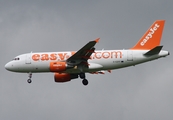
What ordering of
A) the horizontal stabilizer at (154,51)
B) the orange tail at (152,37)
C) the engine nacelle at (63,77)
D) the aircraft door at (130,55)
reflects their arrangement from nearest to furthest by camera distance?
the horizontal stabilizer at (154,51) → the aircraft door at (130,55) → the orange tail at (152,37) → the engine nacelle at (63,77)

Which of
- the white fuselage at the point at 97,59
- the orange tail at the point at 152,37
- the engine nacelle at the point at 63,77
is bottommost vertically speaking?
the engine nacelle at the point at 63,77

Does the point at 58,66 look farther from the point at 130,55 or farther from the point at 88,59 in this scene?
the point at 130,55

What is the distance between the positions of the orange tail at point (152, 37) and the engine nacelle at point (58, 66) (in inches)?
357

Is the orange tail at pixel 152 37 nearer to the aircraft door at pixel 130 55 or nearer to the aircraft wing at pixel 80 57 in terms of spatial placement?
the aircraft door at pixel 130 55

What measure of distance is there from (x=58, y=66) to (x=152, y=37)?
481 inches

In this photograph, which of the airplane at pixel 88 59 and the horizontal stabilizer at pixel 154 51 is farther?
the airplane at pixel 88 59

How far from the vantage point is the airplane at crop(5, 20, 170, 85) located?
59344 millimetres

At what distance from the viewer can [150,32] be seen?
63156 millimetres

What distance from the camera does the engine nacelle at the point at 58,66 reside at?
193 ft

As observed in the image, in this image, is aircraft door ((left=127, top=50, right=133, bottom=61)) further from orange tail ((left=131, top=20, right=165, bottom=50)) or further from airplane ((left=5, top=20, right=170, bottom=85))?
orange tail ((left=131, top=20, right=165, bottom=50))

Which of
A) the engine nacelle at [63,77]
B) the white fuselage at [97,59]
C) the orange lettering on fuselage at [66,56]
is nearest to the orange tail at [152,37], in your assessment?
the white fuselage at [97,59]

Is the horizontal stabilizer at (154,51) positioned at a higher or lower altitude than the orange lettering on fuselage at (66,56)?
lower

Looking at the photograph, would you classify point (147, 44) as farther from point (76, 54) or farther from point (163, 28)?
point (76, 54)

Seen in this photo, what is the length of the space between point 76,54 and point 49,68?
3.50 m
